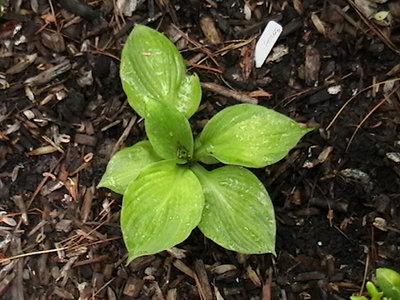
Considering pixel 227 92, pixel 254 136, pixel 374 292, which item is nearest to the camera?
pixel 374 292

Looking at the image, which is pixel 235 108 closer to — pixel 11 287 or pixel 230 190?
pixel 230 190

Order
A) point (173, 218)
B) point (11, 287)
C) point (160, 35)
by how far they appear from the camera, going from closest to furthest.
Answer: point (173, 218) < point (160, 35) < point (11, 287)

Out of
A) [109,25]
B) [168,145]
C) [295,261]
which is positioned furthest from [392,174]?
[109,25]

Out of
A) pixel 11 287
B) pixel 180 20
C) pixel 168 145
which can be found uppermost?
pixel 180 20

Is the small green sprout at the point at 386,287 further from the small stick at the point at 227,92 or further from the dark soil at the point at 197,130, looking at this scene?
the small stick at the point at 227,92

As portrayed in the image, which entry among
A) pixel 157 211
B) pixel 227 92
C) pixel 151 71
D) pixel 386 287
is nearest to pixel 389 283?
pixel 386 287

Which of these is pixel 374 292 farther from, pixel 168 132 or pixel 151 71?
pixel 151 71
